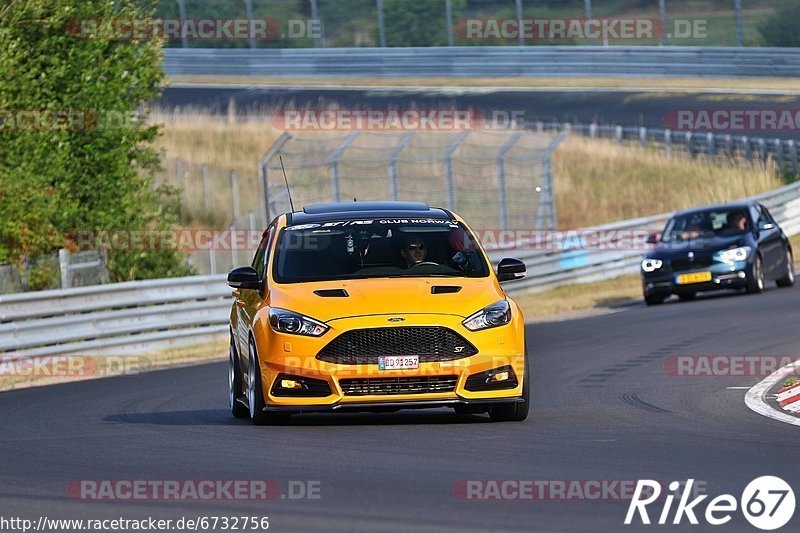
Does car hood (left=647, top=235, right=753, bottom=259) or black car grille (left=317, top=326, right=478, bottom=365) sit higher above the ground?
black car grille (left=317, top=326, right=478, bottom=365)

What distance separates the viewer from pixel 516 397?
36.7 feet

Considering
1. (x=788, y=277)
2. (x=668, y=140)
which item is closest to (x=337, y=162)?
(x=788, y=277)

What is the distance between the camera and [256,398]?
1135 centimetres

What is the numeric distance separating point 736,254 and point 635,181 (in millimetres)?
18634

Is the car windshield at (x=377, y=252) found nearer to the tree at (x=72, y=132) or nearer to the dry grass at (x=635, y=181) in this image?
the tree at (x=72, y=132)

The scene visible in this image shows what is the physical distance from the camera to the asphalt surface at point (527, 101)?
45406 mm

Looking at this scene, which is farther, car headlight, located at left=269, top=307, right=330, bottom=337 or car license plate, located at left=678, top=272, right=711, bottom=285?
car license plate, located at left=678, top=272, right=711, bottom=285

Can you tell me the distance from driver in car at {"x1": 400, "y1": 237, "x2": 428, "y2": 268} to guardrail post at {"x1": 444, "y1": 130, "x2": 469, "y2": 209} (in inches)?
708

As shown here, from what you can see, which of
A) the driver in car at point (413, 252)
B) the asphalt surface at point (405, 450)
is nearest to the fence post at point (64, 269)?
the asphalt surface at point (405, 450)

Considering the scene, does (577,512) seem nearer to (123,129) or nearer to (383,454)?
(383,454)

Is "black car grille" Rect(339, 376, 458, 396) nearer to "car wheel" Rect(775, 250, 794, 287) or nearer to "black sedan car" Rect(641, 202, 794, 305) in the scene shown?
"black sedan car" Rect(641, 202, 794, 305)

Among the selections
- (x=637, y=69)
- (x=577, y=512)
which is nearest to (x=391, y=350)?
(x=577, y=512)

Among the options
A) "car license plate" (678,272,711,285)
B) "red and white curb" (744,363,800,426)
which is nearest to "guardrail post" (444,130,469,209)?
"car license plate" (678,272,711,285)

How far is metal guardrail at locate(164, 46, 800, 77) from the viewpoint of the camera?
147 ft
